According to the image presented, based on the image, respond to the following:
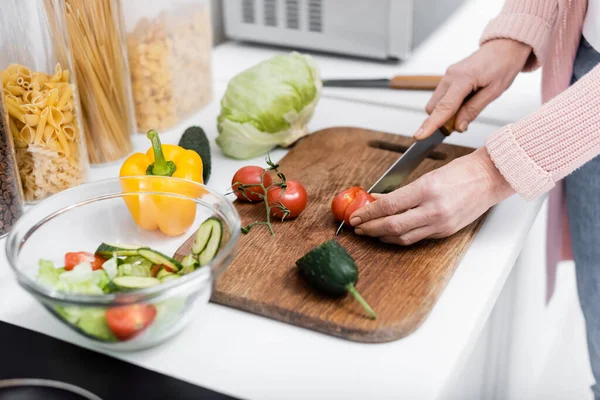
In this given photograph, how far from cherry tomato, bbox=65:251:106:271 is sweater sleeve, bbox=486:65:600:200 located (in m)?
0.51

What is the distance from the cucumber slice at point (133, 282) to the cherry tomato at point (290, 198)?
27 cm

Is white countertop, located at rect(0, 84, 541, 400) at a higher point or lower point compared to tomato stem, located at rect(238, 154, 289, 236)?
lower

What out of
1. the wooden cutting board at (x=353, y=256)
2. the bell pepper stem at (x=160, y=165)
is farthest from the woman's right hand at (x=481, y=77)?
the bell pepper stem at (x=160, y=165)

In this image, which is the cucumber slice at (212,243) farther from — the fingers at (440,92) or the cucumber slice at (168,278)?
the fingers at (440,92)

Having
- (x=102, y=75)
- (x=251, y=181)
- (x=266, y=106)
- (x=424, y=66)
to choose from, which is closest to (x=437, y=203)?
(x=251, y=181)

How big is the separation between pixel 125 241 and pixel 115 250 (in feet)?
0.32

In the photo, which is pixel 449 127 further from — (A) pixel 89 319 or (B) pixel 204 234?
(A) pixel 89 319

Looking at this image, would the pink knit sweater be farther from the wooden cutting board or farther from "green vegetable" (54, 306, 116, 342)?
"green vegetable" (54, 306, 116, 342)

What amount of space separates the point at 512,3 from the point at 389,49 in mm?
398

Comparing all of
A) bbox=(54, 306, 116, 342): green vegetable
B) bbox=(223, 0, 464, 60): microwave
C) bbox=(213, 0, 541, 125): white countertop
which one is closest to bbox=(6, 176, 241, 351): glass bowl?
bbox=(54, 306, 116, 342): green vegetable

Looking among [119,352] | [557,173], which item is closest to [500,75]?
[557,173]

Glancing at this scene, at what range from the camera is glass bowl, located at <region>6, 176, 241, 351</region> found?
0.67m

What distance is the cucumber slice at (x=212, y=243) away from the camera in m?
0.79

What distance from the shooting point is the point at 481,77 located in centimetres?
113
